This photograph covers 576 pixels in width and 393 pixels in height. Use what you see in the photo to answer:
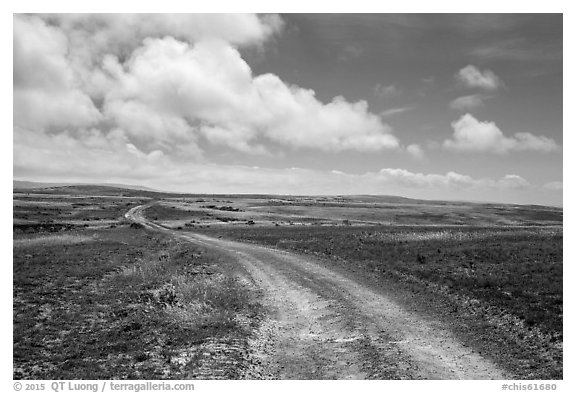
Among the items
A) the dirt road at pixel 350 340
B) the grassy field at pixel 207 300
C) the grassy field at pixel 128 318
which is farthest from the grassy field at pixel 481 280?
the grassy field at pixel 128 318

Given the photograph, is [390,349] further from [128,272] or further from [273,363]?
[128,272]

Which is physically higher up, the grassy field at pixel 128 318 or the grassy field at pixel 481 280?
the grassy field at pixel 481 280

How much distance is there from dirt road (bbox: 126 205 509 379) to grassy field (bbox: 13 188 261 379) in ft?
4.23

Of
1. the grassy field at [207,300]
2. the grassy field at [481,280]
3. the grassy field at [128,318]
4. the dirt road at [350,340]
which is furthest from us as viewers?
the grassy field at [481,280]

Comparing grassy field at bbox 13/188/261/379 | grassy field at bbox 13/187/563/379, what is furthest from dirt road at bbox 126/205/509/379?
grassy field at bbox 13/188/261/379

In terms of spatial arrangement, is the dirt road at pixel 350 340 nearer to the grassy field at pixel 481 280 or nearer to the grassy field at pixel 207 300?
the grassy field at pixel 207 300

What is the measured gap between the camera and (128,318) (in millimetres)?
17484

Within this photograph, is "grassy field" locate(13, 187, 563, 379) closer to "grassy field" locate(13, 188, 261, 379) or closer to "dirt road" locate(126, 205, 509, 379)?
"grassy field" locate(13, 188, 261, 379)

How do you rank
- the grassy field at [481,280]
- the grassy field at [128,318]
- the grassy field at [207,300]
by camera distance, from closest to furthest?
the grassy field at [128,318]
the grassy field at [207,300]
the grassy field at [481,280]

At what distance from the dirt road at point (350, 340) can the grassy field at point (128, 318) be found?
129cm

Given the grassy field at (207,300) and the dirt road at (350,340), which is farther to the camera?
the grassy field at (207,300)

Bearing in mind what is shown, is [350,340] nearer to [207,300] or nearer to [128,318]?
[207,300]

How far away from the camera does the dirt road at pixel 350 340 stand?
472 inches

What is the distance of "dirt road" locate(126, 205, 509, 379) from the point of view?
12.0 metres
